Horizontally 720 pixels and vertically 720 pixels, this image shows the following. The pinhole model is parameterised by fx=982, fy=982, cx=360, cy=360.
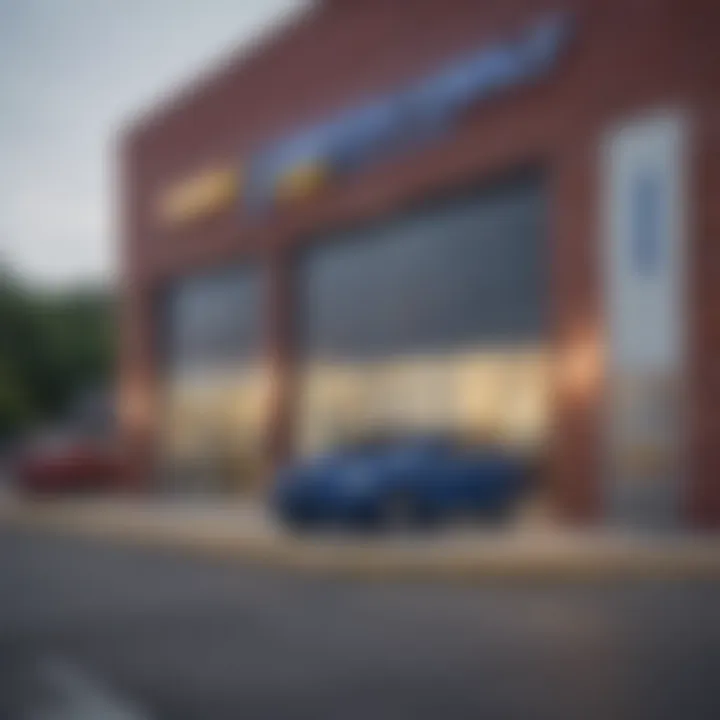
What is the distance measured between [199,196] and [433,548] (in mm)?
14291

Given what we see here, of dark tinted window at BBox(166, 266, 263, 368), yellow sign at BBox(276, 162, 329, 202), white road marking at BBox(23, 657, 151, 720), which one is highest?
yellow sign at BBox(276, 162, 329, 202)

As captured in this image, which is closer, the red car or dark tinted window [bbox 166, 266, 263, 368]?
the red car

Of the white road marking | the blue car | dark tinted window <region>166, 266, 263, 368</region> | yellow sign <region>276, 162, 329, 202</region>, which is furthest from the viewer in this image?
dark tinted window <region>166, 266, 263, 368</region>

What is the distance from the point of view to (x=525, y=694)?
561 centimetres

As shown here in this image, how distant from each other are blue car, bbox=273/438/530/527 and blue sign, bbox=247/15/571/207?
5953 mm

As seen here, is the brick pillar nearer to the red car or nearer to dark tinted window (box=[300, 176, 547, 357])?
dark tinted window (box=[300, 176, 547, 357])

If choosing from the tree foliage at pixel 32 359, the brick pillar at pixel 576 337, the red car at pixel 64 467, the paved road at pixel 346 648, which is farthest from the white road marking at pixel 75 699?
the red car at pixel 64 467

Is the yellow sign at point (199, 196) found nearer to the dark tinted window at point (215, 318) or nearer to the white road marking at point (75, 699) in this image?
the dark tinted window at point (215, 318)

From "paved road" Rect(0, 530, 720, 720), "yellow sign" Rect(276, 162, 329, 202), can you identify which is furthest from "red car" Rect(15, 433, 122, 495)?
"paved road" Rect(0, 530, 720, 720)

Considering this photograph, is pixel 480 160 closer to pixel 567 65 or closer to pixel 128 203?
pixel 567 65

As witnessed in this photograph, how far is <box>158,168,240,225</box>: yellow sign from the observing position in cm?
2273

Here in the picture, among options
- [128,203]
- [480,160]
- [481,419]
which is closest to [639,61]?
[480,160]

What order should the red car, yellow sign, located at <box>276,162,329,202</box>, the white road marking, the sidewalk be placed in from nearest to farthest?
1. the white road marking
2. the sidewalk
3. yellow sign, located at <box>276,162,329,202</box>
4. the red car

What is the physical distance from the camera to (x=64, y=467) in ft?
68.9
